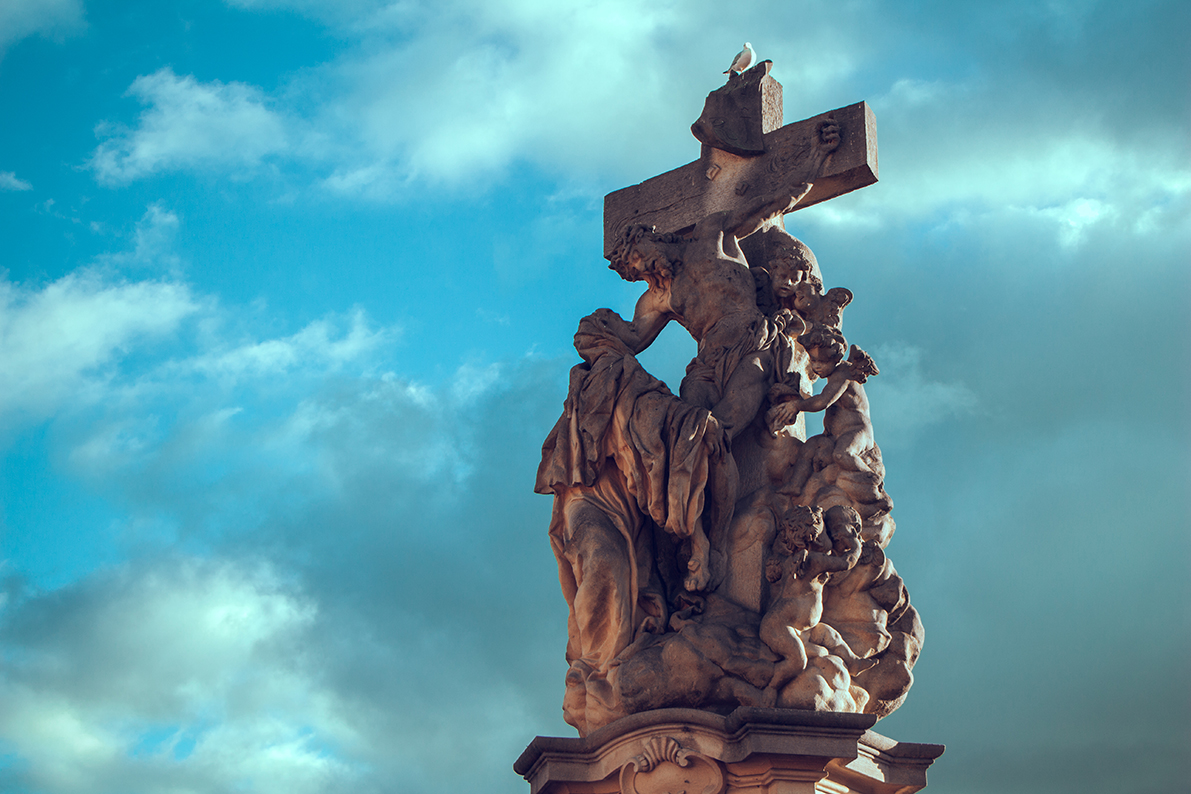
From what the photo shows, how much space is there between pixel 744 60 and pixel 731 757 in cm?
558

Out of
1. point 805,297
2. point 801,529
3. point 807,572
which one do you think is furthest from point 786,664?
point 805,297

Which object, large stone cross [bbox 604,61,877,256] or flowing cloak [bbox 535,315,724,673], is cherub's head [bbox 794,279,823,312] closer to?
large stone cross [bbox 604,61,877,256]

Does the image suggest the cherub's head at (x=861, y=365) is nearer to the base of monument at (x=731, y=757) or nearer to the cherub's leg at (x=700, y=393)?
the cherub's leg at (x=700, y=393)

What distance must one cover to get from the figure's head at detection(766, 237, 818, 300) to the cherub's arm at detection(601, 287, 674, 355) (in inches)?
29.9

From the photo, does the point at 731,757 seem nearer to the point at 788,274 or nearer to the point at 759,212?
the point at 788,274

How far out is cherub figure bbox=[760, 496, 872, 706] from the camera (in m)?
8.43

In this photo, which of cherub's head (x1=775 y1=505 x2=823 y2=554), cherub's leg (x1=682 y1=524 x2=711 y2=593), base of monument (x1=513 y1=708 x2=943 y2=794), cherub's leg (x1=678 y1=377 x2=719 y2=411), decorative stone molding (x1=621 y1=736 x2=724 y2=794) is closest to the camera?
base of monument (x1=513 y1=708 x2=943 y2=794)

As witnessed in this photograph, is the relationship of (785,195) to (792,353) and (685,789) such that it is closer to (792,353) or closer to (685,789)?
(792,353)

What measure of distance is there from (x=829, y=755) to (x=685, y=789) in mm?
800

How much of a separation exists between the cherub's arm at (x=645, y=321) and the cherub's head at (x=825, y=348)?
107 centimetres

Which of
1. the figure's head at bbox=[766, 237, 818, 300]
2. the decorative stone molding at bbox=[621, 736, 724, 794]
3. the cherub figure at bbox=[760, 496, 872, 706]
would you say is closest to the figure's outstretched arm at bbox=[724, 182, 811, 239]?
the figure's head at bbox=[766, 237, 818, 300]

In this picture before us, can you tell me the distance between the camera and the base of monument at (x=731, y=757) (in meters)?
7.85

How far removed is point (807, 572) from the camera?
866cm

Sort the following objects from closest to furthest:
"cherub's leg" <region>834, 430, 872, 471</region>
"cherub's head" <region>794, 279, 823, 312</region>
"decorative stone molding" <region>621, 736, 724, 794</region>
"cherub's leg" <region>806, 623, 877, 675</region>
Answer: "decorative stone molding" <region>621, 736, 724, 794</region>, "cherub's leg" <region>806, 623, 877, 675</region>, "cherub's leg" <region>834, 430, 872, 471</region>, "cherub's head" <region>794, 279, 823, 312</region>
